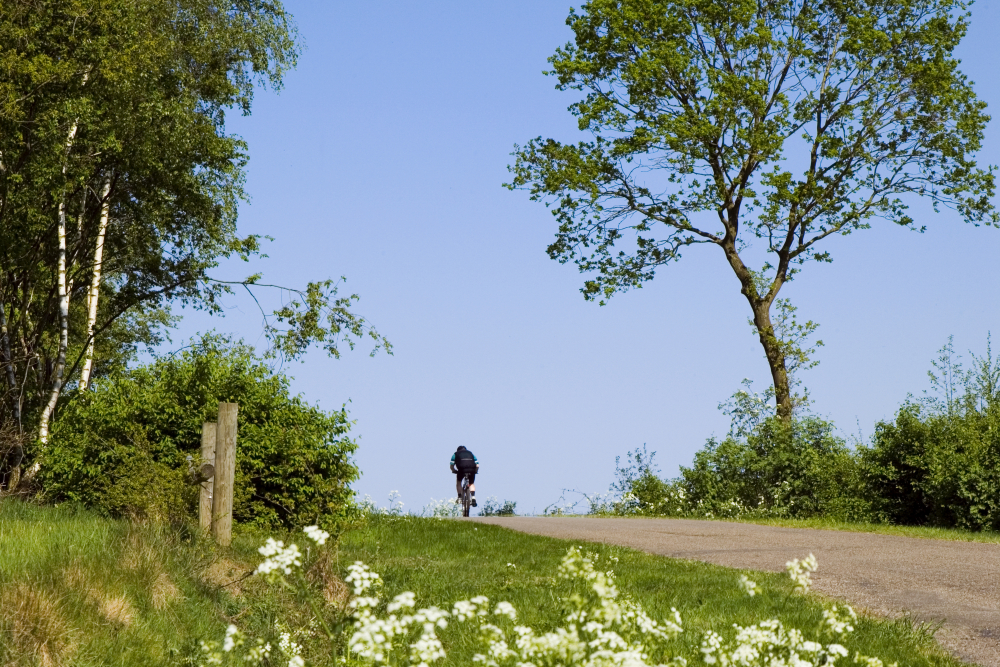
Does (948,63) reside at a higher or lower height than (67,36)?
higher

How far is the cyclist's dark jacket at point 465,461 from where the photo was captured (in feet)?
76.0

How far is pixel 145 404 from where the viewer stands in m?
13.3

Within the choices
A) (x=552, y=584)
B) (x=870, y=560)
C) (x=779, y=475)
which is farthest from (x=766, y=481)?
(x=552, y=584)

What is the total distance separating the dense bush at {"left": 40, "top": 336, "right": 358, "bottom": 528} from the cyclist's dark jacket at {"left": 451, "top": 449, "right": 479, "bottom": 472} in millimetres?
9534

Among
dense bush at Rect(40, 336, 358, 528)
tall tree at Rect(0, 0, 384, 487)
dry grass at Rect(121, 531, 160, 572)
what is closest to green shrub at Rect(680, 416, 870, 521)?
tall tree at Rect(0, 0, 384, 487)

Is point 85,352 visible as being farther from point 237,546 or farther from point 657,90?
point 657,90

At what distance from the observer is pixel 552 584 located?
10.0 metres

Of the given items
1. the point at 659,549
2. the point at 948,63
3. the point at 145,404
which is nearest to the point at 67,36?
the point at 145,404

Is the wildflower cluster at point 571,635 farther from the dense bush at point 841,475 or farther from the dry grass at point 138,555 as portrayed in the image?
the dense bush at point 841,475

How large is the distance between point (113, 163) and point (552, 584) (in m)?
14.7

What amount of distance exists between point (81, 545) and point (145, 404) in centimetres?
447

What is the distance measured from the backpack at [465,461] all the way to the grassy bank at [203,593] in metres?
10.5

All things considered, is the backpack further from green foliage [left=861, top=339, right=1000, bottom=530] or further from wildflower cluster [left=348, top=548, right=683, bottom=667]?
wildflower cluster [left=348, top=548, right=683, bottom=667]

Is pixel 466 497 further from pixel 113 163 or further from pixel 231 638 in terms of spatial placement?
pixel 231 638
